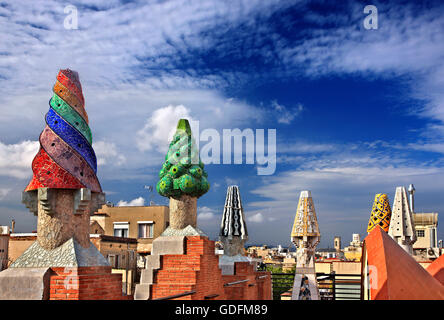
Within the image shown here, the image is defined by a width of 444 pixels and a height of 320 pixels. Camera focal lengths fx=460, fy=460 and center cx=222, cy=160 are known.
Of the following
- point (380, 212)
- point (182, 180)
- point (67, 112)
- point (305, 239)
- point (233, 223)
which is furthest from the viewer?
point (380, 212)

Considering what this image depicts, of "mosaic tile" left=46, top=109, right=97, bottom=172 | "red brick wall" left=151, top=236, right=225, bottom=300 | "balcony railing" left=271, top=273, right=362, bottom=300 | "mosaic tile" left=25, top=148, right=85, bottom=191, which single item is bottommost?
"balcony railing" left=271, top=273, right=362, bottom=300

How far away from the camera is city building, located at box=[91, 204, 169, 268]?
98.0 ft

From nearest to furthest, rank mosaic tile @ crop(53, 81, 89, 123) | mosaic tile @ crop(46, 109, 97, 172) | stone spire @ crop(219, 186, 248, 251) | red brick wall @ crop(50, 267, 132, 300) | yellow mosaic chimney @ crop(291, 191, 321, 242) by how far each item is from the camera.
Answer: red brick wall @ crop(50, 267, 132, 300) < mosaic tile @ crop(46, 109, 97, 172) < mosaic tile @ crop(53, 81, 89, 123) < yellow mosaic chimney @ crop(291, 191, 321, 242) < stone spire @ crop(219, 186, 248, 251)

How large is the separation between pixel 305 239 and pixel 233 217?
277 centimetres

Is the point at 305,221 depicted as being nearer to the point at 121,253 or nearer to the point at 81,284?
the point at 81,284

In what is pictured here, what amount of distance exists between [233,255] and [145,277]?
567 centimetres

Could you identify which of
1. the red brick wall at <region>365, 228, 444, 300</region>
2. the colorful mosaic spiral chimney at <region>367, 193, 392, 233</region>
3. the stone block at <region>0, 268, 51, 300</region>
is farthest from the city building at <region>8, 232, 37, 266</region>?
the red brick wall at <region>365, 228, 444, 300</region>

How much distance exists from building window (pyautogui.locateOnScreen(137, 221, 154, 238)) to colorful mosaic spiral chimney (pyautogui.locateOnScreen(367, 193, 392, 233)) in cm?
1630

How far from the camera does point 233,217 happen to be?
14539mm

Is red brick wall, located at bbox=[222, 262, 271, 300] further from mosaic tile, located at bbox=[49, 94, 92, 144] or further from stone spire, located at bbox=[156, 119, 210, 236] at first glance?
mosaic tile, located at bbox=[49, 94, 92, 144]

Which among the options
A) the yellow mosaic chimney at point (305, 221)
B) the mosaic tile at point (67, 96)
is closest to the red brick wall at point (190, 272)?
the mosaic tile at point (67, 96)

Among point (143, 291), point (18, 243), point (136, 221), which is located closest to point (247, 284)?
point (143, 291)

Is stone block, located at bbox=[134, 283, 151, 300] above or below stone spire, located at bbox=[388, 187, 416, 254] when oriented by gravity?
below
